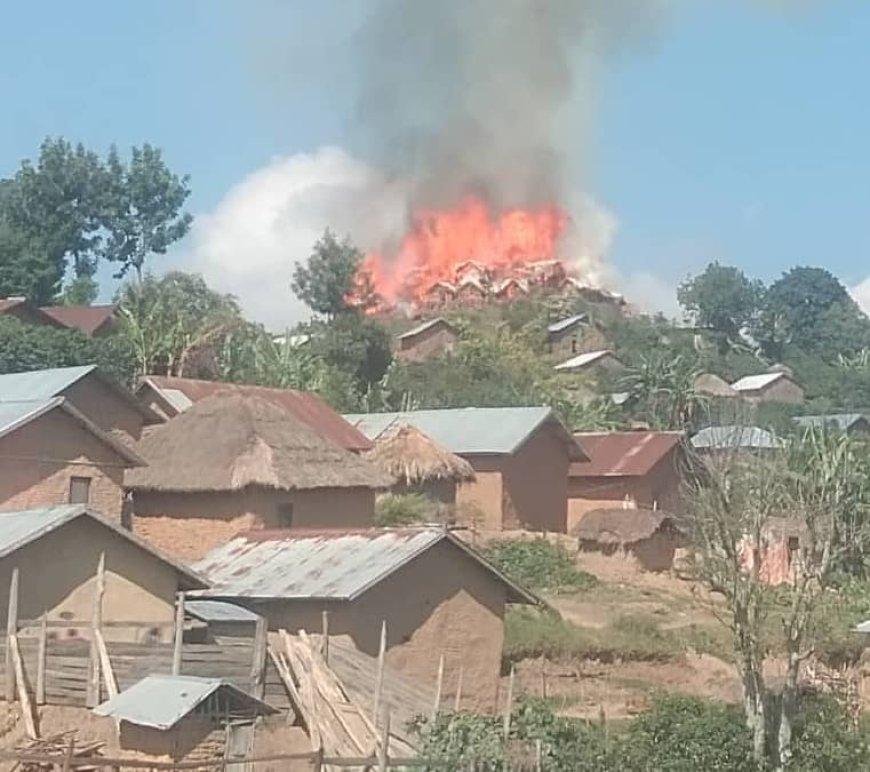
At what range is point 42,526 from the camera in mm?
22078

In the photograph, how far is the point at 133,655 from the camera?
788 inches

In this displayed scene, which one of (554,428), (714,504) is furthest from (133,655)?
(554,428)

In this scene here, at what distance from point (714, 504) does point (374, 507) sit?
14996mm

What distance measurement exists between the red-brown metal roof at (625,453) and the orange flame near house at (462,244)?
106 feet

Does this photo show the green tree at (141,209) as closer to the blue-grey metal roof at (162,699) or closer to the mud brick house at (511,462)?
the mud brick house at (511,462)

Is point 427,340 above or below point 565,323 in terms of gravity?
below

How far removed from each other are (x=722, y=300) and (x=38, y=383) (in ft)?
205

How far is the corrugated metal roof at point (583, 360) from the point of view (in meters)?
71.1

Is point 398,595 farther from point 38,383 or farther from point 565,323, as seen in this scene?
point 565,323

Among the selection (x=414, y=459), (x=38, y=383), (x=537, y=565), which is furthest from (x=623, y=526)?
(x=38, y=383)

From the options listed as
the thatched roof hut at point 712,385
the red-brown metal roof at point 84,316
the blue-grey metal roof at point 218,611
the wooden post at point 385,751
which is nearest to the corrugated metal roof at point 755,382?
the thatched roof hut at point 712,385

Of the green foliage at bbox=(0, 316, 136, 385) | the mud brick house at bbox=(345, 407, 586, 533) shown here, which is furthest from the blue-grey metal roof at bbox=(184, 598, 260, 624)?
the green foliage at bbox=(0, 316, 136, 385)

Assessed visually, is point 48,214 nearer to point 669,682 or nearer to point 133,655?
point 669,682

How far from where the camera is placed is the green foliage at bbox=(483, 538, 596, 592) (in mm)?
36750
